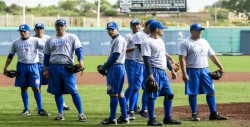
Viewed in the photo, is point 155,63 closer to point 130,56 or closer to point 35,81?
point 130,56

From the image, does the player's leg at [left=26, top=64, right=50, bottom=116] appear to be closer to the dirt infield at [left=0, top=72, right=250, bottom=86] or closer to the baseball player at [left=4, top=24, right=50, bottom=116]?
the baseball player at [left=4, top=24, right=50, bottom=116]

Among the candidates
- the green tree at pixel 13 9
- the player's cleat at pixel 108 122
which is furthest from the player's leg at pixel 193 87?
the green tree at pixel 13 9

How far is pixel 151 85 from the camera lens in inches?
493

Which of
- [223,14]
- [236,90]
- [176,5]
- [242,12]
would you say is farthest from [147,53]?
[223,14]

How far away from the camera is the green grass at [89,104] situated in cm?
1345

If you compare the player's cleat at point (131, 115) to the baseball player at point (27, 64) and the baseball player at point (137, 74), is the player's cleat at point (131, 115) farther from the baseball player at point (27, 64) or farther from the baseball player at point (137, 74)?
the baseball player at point (27, 64)

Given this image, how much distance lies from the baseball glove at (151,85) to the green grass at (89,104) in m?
0.91

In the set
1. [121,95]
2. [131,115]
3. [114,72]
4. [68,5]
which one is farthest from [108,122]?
[68,5]

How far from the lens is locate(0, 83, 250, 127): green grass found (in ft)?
44.1

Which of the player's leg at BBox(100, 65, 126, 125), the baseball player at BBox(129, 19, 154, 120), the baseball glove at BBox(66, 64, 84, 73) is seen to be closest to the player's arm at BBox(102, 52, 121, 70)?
the player's leg at BBox(100, 65, 126, 125)

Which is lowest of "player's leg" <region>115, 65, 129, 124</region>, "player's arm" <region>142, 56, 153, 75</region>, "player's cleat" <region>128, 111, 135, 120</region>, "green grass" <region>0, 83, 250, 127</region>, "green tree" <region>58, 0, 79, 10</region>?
"green grass" <region>0, 83, 250, 127</region>

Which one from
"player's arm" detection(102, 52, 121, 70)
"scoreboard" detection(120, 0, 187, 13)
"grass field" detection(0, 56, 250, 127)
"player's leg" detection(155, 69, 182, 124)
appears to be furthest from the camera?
"scoreboard" detection(120, 0, 187, 13)

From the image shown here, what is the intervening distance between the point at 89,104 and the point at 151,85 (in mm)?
5164

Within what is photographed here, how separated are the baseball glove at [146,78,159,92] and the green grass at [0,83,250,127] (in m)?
0.91
